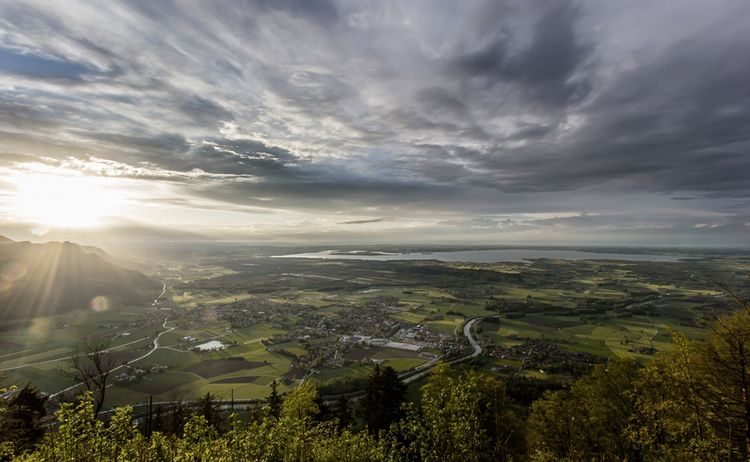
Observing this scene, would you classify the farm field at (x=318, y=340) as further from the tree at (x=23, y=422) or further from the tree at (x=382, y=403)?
the tree at (x=382, y=403)

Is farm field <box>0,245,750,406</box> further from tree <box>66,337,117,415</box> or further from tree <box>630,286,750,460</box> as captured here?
tree <box>630,286,750,460</box>

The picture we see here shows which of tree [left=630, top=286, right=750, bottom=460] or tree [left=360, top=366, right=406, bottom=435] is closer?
tree [left=630, top=286, right=750, bottom=460]

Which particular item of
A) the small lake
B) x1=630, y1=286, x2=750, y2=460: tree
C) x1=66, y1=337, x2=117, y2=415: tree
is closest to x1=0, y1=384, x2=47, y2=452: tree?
x1=66, y1=337, x2=117, y2=415: tree

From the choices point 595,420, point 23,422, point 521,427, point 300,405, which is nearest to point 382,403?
point 300,405

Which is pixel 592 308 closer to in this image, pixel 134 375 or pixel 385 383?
pixel 385 383

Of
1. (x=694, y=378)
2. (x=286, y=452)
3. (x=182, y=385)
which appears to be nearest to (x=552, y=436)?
(x=694, y=378)
